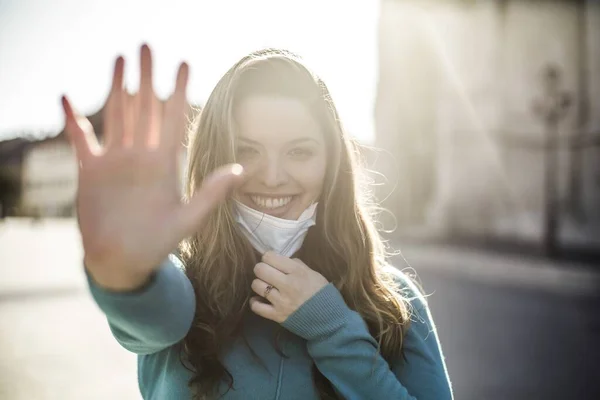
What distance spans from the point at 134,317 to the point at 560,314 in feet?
30.0

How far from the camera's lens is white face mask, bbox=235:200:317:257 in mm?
1695

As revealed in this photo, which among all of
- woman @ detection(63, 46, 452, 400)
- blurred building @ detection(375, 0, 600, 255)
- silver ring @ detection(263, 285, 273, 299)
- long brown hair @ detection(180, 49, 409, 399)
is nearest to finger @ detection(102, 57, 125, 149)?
woman @ detection(63, 46, 452, 400)

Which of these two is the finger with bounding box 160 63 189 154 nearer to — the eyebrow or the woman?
the woman

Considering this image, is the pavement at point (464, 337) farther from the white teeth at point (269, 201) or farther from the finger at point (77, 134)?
the finger at point (77, 134)

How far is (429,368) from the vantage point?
5.66 feet

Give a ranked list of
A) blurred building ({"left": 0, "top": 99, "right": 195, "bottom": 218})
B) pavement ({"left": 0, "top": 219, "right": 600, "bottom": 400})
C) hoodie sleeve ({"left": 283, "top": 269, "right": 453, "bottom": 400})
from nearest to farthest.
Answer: hoodie sleeve ({"left": 283, "top": 269, "right": 453, "bottom": 400}) < pavement ({"left": 0, "top": 219, "right": 600, "bottom": 400}) < blurred building ({"left": 0, "top": 99, "right": 195, "bottom": 218})

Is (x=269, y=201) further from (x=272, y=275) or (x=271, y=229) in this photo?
(x=272, y=275)

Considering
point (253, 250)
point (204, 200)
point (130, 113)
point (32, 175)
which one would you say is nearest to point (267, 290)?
point (253, 250)

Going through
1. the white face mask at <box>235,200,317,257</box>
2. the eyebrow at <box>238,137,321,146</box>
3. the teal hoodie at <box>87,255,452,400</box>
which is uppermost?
the eyebrow at <box>238,137,321,146</box>

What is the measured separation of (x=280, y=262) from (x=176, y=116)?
0.64 metres

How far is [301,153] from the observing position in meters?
1.70

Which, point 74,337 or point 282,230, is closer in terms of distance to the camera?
point 282,230

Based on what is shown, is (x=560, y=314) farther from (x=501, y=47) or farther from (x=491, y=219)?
(x=501, y=47)

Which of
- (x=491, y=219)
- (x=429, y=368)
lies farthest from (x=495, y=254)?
(x=429, y=368)
